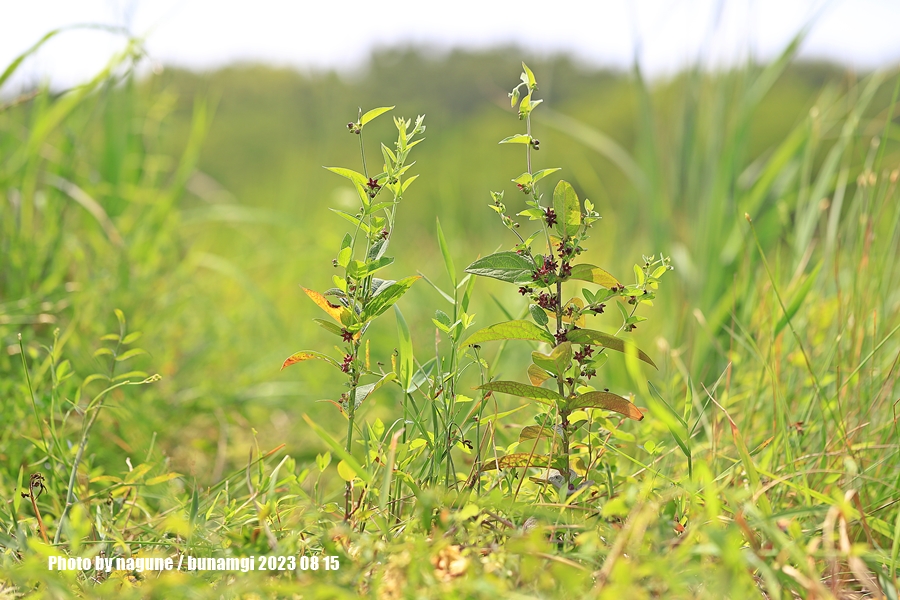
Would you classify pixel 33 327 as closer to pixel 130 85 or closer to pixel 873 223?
pixel 130 85

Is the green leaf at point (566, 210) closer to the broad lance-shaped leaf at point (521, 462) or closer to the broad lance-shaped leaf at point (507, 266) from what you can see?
the broad lance-shaped leaf at point (507, 266)

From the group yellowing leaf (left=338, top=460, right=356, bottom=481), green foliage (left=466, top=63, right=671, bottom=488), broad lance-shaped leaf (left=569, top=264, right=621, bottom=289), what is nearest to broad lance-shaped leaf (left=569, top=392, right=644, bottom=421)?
green foliage (left=466, top=63, right=671, bottom=488)

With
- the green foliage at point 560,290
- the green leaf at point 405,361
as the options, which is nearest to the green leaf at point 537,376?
the green foliage at point 560,290

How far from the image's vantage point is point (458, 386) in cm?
169

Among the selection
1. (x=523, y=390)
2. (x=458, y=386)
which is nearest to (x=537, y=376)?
(x=523, y=390)

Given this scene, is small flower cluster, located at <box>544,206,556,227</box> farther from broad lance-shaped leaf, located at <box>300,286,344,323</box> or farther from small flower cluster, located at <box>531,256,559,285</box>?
broad lance-shaped leaf, located at <box>300,286,344,323</box>

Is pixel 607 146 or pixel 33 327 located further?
pixel 607 146

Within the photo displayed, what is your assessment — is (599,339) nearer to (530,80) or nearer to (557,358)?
(557,358)

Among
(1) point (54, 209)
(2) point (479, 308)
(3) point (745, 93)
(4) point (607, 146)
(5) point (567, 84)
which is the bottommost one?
(2) point (479, 308)

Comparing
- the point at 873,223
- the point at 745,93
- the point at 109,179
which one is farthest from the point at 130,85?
the point at 873,223

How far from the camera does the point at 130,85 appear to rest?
1.89 m

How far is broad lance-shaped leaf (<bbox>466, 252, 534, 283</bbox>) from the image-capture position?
646 mm

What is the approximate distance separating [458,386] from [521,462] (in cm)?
102

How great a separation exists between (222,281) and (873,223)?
2076 mm
